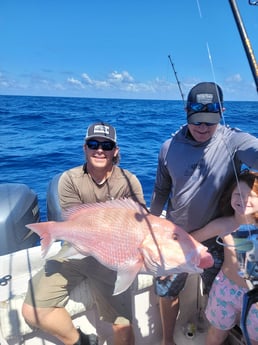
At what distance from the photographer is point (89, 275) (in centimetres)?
Answer: 211

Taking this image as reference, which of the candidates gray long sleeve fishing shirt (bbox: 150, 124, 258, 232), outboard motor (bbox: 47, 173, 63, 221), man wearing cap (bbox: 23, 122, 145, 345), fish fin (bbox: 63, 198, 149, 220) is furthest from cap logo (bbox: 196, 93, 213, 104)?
outboard motor (bbox: 47, 173, 63, 221)

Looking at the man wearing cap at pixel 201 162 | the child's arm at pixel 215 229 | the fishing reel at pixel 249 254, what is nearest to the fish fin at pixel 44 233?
the man wearing cap at pixel 201 162

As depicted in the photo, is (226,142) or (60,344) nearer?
(226,142)

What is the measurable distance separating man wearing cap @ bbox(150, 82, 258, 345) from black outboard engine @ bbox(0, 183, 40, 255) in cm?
160

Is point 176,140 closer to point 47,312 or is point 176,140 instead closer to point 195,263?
point 195,263

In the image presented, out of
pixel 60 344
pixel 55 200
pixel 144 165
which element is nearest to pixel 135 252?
pixel 60 344

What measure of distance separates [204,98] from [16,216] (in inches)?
86.0

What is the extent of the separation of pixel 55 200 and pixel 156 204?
1.42 metres

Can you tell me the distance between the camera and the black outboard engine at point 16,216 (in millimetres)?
2891

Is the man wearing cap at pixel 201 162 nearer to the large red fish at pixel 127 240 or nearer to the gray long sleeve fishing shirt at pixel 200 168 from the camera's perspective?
the gray long sleeve fishing shirt at pixel 200 168

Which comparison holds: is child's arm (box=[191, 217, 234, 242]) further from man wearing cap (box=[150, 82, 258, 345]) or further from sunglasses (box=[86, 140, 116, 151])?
sunglasses (box=[86, 140, 116, 151])

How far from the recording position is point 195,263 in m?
1.57

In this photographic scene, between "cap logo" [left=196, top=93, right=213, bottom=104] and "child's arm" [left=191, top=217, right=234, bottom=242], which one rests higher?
"cap logo" [left=196, top=93, right=213, bottom=104]

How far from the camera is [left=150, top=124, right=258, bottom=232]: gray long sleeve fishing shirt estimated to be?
1.87 metres
